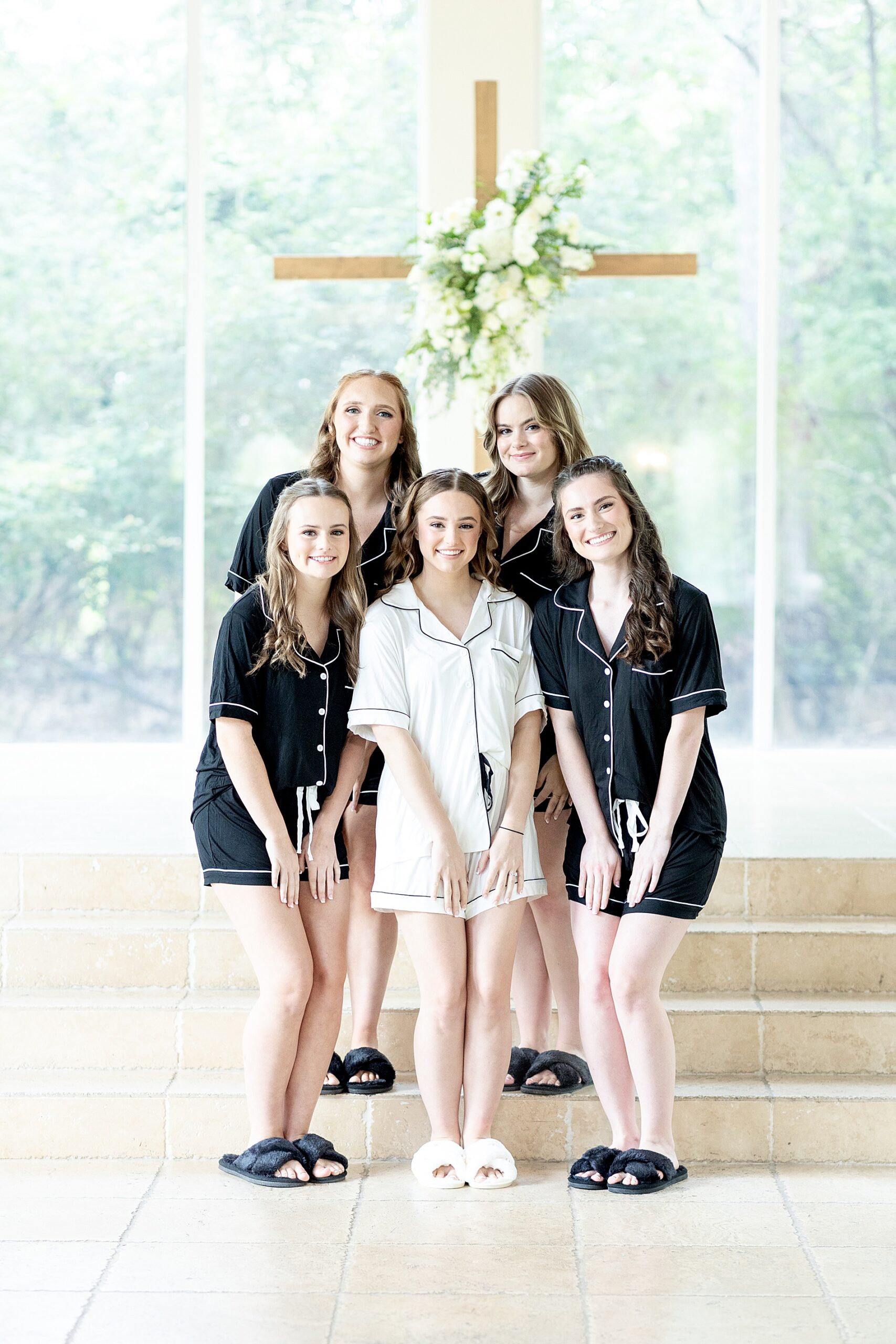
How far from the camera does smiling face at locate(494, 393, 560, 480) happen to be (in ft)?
9.63

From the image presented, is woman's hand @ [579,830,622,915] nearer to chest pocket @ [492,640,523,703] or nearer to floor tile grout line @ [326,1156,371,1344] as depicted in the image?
chest pocket @ [492,640,523,703]

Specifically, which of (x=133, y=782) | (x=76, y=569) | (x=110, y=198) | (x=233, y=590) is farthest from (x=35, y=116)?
(x=233, y=590)

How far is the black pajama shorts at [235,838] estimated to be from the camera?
2.66 meters

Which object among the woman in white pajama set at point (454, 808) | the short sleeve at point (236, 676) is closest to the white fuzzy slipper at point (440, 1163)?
the woman in white pajama set at point (454, 808)

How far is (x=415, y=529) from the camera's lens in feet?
9.12

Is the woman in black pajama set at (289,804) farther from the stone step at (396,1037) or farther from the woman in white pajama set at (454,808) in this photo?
the stone step at (396,1037)

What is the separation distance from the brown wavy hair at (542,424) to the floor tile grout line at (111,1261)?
1590mm

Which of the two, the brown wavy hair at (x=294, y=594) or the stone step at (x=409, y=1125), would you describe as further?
the stone step at (x=409, y=1125)

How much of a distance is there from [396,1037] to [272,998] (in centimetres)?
49

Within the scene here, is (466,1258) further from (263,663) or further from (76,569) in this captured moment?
(76,569)

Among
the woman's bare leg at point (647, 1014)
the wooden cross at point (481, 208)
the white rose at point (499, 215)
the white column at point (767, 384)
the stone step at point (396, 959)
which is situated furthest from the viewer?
the white column at point (767, 384)

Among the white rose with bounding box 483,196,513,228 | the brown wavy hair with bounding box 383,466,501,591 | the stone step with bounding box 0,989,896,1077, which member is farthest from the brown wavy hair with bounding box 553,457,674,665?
the white rose with bounding box 483,196,513,228

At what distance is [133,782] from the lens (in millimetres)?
4836

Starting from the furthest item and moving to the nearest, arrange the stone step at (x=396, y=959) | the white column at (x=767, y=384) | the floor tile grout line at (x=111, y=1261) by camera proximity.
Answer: the white column at (x=767, y=384), the stone step at (x=396, y=959), the floor tile grout line at (x=111, y=1261)
